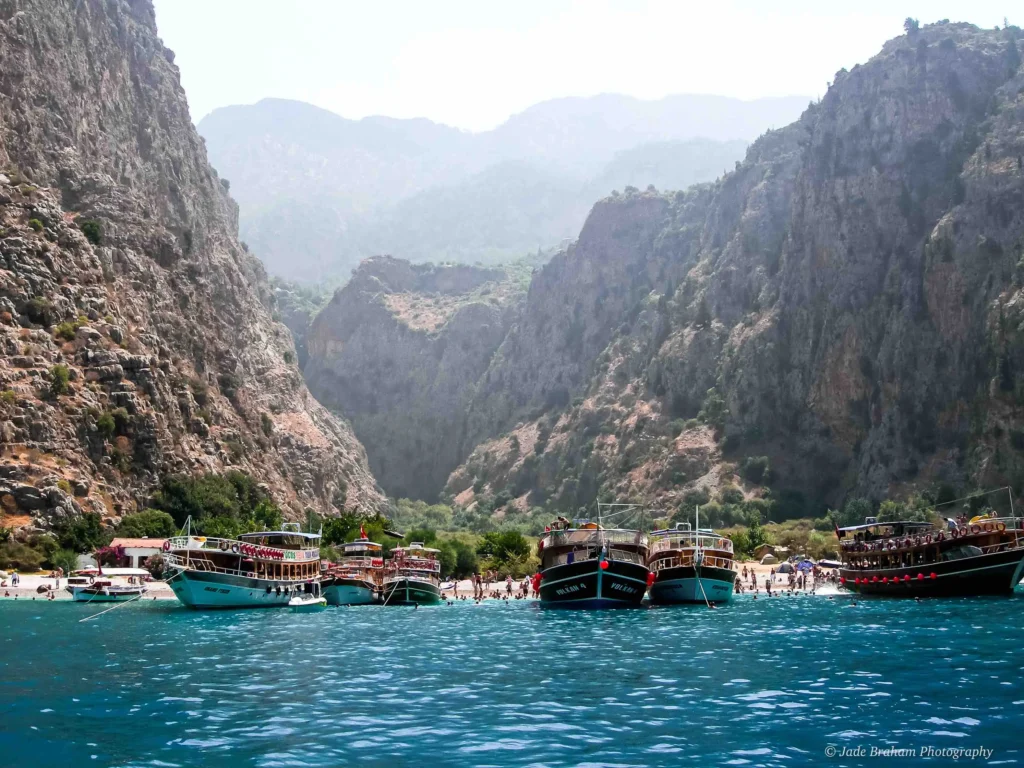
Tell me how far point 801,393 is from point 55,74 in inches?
5420

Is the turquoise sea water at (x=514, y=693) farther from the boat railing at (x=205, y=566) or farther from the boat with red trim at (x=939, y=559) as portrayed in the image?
the boat railing at (x=205, y=566)

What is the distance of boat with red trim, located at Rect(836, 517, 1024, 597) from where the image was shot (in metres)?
69.4

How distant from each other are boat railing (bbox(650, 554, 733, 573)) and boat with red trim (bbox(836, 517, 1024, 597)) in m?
11.9

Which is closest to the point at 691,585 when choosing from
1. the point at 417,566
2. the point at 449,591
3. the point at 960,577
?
the point at 960,577

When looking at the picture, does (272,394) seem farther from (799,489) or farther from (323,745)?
(323,745)

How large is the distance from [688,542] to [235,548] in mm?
39183

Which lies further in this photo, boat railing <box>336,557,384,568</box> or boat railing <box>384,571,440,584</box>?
boat railing <box>336,557,384,568</box>

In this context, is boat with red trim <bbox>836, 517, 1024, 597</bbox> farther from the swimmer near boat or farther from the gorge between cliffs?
the gorge between cliffs

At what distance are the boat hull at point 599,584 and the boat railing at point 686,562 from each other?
191 inches

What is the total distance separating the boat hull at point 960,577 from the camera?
226 feet

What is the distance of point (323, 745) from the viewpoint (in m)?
24.5

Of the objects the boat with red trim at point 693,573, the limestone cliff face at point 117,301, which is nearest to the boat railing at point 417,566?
the boat with red trim at point 693,573

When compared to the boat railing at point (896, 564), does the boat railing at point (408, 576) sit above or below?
below

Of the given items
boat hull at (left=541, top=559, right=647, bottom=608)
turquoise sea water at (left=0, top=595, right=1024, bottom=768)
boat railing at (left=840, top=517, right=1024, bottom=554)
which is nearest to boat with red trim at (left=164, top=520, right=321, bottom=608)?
turquoise sea water at (left=0, top=595, right=1024, bottom=768)
